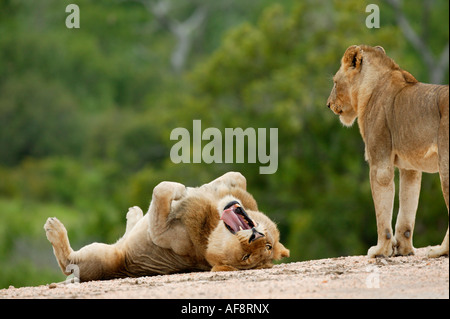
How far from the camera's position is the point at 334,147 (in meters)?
27.5

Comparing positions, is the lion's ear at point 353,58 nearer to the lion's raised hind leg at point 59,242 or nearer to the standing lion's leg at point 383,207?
the standing lion's leg at point 383,207

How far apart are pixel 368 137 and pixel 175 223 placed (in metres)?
1.71

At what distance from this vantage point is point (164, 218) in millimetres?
7742

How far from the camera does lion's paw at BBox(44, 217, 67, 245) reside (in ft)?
26.0

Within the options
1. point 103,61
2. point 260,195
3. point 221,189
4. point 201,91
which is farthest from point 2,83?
point 221,189

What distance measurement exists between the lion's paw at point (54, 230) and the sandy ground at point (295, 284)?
2.05ft

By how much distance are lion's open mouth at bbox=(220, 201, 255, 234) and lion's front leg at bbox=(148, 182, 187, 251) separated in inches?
22.1

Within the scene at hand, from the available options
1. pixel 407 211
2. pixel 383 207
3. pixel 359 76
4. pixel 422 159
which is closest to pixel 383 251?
pixel 383 207

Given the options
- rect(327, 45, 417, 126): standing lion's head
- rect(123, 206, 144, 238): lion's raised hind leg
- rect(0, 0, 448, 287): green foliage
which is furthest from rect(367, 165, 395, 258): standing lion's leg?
rect(0, 0, 448, 287): green foliage

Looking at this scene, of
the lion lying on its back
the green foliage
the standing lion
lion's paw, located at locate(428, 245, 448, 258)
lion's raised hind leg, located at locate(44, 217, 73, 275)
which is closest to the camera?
the standing lion

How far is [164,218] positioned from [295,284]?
1.93 m

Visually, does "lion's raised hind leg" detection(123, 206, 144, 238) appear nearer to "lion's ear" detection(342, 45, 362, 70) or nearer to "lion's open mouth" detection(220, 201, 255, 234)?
"lion's open mouth" detection(220, 201, 255, 234)

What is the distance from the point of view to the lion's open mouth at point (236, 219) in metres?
7.25
